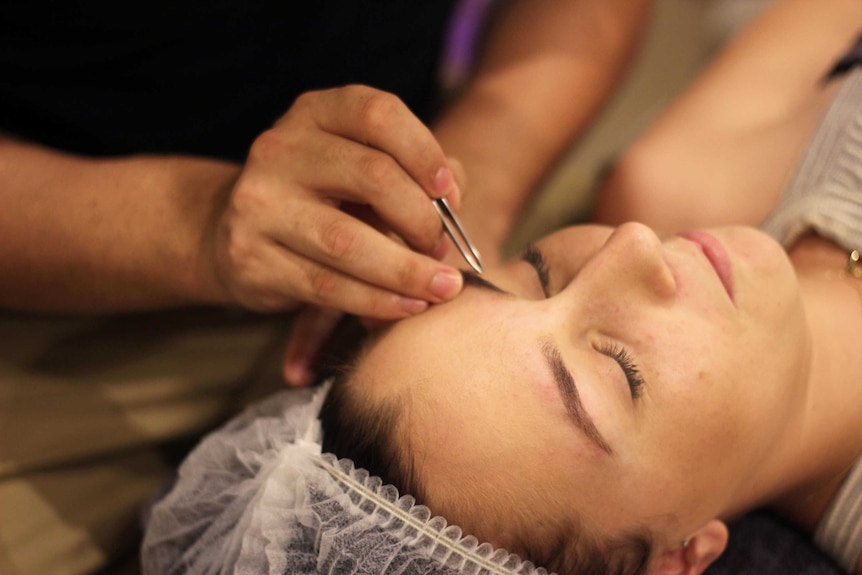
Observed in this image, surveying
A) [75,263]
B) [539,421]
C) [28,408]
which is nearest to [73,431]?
[28,408]

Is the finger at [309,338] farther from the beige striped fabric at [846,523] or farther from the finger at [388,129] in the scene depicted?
the beige striped fabric at [846,523]

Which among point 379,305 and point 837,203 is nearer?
point 379,305

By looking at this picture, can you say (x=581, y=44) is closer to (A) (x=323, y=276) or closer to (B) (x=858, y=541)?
(A) (x=323, y=276)

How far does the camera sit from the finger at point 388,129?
2.87 feet

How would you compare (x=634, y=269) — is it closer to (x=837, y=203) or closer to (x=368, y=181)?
(x=368, y=181)

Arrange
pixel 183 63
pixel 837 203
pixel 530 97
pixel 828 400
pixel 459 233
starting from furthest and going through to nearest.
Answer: pixel 530 97 → pixel 183 63 → pixel 837 203 → pixel 828 400 → pixel 459 233

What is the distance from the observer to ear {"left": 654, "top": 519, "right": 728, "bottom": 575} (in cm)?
103

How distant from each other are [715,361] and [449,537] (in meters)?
0.42

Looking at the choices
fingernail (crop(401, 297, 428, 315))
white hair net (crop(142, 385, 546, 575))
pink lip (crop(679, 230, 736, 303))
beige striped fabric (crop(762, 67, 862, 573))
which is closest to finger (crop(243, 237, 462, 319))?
fingernail (crop(401, 297, 428, 315))

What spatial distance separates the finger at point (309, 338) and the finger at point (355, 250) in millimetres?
339

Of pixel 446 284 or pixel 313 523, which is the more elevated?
pixel 446 284

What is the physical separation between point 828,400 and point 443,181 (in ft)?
2.30

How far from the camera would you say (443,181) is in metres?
0.92

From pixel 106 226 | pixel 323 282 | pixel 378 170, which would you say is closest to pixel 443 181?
pixel 378 170
